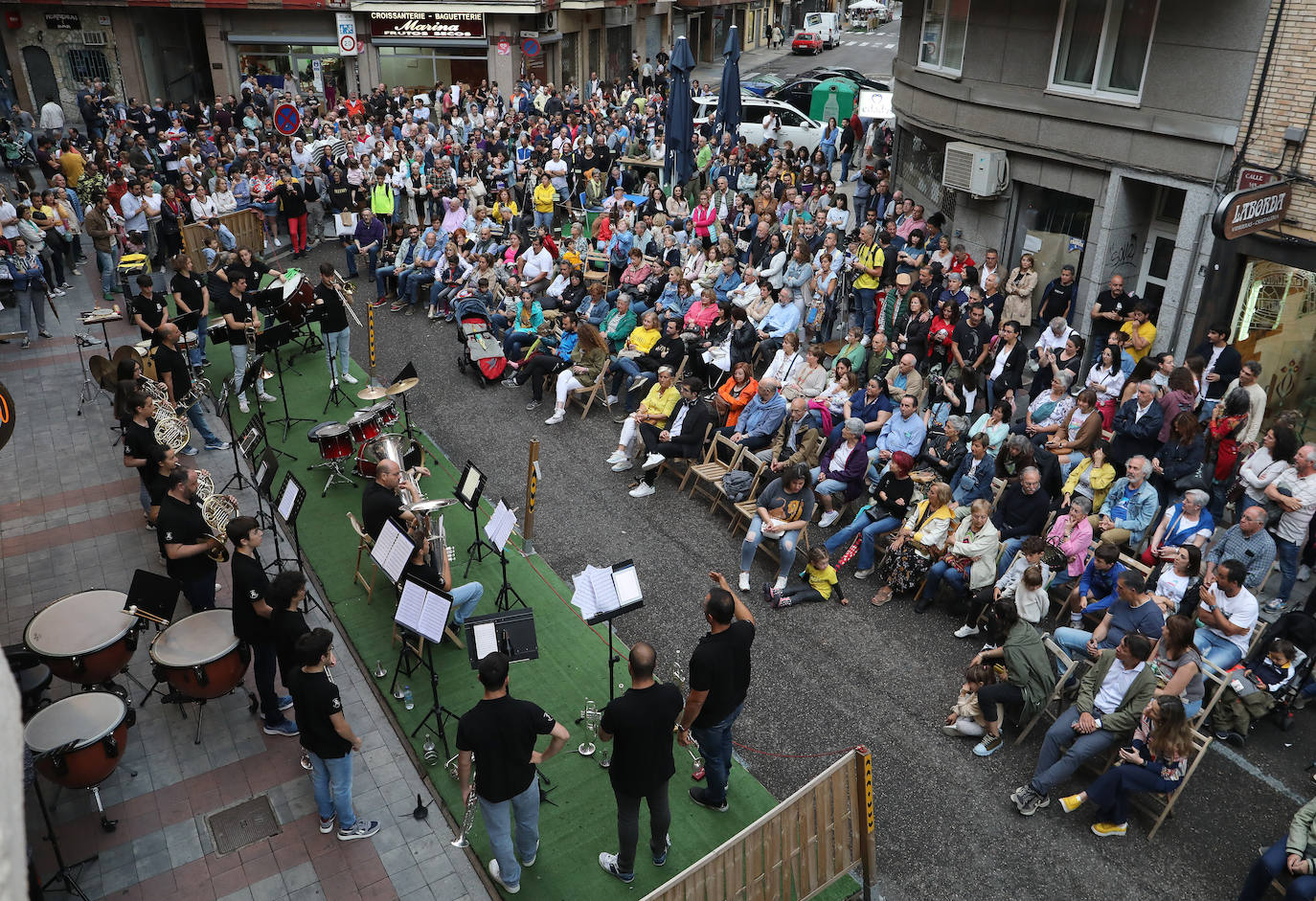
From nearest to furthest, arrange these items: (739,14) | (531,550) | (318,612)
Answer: (318,612) → (531,550) → (739,14)

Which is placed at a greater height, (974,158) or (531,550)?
(974,158)

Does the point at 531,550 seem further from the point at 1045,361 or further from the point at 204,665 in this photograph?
the point at 1045,361

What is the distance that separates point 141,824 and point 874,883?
5.36 meters

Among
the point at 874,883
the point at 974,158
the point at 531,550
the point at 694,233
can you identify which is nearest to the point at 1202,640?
the point at 874,883

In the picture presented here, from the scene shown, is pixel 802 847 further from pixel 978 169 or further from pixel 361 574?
pixel 978 169

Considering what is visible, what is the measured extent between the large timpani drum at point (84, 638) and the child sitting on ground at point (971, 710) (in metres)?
6.69

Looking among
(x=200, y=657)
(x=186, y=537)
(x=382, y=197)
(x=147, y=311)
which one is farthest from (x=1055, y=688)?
(x=382, y=197)

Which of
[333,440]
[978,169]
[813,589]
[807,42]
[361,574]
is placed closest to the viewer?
[813,589]

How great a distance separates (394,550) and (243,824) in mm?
2309

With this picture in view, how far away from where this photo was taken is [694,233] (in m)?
19.3

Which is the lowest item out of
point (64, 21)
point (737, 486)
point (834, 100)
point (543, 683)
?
point (543, 683)

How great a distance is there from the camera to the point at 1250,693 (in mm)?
8016

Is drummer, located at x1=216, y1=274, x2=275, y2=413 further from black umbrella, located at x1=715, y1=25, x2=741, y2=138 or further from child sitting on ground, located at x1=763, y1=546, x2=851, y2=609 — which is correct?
black umbrella, located at x1=715, y1=25, x2=741, y2=138

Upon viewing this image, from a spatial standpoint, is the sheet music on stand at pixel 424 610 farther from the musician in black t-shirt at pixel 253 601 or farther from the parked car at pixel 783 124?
the parked car at pixel 783 124
